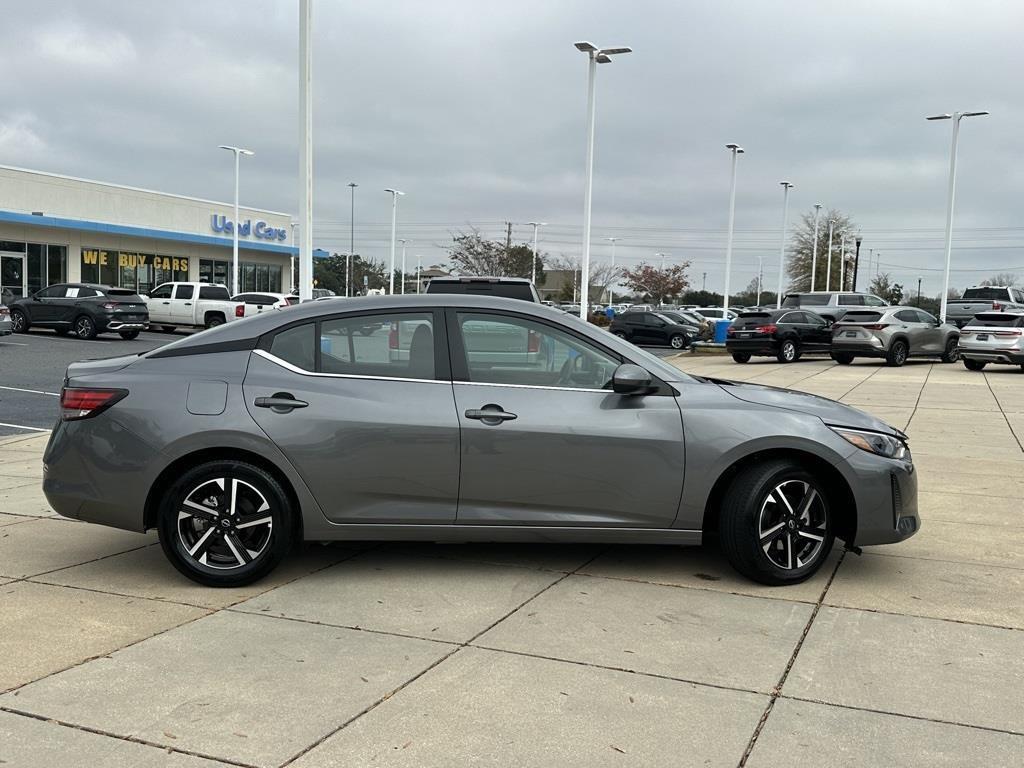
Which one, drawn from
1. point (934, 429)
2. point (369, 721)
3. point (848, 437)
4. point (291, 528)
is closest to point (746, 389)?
point (848, 437)

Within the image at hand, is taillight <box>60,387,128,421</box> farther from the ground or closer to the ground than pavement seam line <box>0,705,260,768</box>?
farther from the ground

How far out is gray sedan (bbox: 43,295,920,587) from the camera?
4.96 metres

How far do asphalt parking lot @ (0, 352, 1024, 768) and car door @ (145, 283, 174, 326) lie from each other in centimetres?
2933

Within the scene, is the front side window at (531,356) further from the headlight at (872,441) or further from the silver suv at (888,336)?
the silver suv at (888,336)

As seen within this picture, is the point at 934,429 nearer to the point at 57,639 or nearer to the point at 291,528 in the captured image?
the point at 291,528

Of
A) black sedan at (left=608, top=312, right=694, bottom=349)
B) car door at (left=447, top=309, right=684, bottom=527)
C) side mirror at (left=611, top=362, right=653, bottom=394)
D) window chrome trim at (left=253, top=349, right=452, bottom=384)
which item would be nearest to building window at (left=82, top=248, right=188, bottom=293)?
black sedan at (left=608, top=312, right=694, bottom=349)

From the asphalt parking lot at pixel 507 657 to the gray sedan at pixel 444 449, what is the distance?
13.0 inches

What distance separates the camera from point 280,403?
498cm

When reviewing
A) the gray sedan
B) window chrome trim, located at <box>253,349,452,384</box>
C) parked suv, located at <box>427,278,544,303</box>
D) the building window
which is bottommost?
the gray sedan

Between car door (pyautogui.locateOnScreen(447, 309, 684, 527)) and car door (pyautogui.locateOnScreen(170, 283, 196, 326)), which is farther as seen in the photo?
car door (pyautogui.locateOnScreen(170, 283, 196, 326))

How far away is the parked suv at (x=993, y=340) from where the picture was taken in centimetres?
2305

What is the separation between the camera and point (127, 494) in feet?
16.3

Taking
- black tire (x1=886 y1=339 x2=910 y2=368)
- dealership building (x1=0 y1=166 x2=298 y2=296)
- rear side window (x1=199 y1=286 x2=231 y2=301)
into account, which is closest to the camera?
black tire (x1=886 y1=339 x2=910 y2=368)

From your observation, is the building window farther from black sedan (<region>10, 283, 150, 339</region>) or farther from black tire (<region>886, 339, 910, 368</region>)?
black tire (<region>886, 339, 910, 368</region>)
